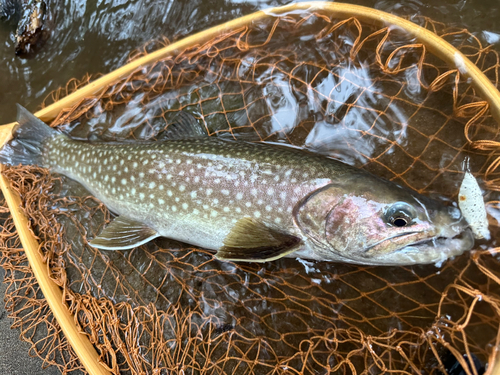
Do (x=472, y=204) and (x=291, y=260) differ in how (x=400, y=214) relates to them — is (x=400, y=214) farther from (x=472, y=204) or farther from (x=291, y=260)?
(x=291, y=260)

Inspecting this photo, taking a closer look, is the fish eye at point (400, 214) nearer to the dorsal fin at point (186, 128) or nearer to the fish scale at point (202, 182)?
→ the fish scale at point (202, 182)

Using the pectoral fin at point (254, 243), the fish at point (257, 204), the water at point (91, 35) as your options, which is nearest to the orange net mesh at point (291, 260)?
the fish at point (257, 204)

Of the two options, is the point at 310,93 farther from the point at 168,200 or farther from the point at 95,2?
the point at 95,2

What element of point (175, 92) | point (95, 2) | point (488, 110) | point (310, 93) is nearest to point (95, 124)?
point (175, 92)

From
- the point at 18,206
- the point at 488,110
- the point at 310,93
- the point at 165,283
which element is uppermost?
the point at 488,110

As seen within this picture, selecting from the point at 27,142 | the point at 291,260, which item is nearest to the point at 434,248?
the point at 291,260

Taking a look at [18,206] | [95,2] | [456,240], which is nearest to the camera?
[456,240]

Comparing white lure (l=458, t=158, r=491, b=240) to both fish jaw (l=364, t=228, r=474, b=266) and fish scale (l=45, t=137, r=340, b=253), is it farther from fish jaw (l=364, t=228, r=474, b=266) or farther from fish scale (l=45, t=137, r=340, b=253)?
fish scale (l=45, t=137, r=340, b=253)
